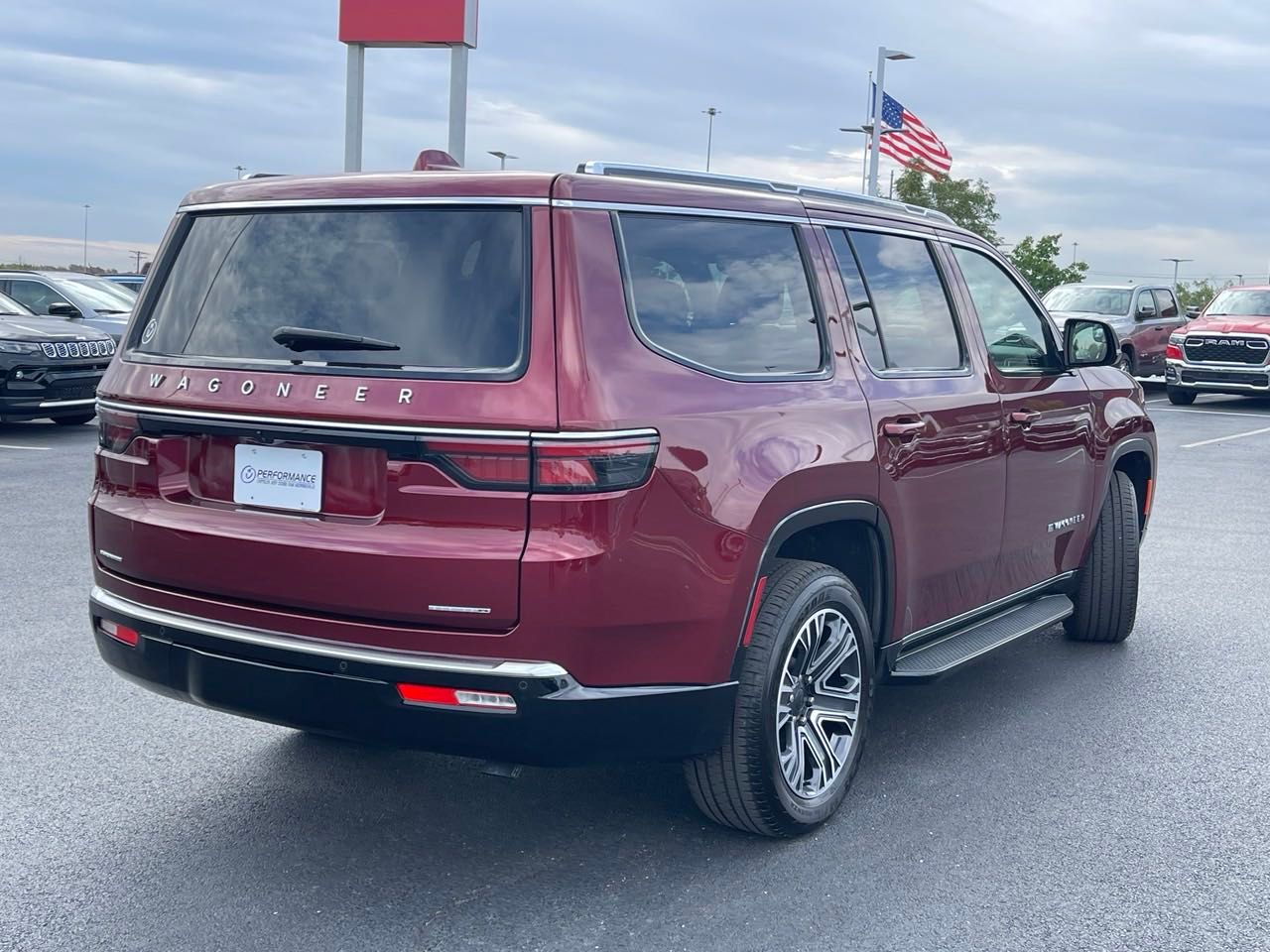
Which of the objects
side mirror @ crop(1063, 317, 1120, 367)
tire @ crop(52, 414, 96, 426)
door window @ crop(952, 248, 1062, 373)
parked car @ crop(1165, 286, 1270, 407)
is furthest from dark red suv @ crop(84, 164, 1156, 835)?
parked car @ crop(1165, 286, 1270, 407)

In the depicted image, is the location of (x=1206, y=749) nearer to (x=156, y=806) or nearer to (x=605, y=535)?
(x=605, y=535)

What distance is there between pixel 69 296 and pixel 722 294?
53.4 feet

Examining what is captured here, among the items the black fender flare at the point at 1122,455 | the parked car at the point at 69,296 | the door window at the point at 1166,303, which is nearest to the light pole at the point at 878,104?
the door window at the point at 1166,303

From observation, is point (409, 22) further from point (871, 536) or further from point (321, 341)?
point (321, 341)

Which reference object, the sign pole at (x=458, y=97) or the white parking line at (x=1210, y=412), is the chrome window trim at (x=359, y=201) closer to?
the sign pole at (x=458, y=97)

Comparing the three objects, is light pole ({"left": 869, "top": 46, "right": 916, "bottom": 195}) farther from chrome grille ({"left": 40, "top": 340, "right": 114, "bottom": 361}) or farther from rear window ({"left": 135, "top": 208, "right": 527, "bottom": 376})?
rear window ({"left": 135, "top": 208, "right": 527, "bottom": 376})

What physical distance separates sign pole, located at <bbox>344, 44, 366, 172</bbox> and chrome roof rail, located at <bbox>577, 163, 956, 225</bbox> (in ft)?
60.0

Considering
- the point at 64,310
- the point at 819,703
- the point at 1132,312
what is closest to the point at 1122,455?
the point at 819,703

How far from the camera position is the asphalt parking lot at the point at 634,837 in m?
3.59

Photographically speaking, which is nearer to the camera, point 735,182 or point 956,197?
point 735,182

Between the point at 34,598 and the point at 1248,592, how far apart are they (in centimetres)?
638

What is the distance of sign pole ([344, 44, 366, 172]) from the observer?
2239 cm

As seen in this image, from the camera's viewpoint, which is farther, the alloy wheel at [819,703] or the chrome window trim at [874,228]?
the chrome window trim at [874,228]

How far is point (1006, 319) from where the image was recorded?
568 centimetres
